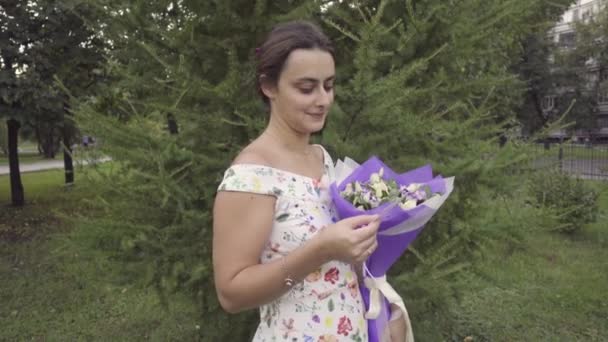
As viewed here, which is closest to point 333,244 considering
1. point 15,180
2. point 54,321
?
point 54,321

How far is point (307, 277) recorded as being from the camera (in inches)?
58.6

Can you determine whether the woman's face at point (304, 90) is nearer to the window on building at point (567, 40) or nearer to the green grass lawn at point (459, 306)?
the green grass lawn at point (459, 306)

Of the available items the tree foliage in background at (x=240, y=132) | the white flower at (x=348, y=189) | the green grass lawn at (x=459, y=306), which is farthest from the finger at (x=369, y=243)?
the green grass lawn at (x=459, y=306)

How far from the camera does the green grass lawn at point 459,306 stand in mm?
4535

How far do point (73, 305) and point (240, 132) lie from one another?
3.89m

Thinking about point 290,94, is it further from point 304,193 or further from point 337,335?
point 337,335

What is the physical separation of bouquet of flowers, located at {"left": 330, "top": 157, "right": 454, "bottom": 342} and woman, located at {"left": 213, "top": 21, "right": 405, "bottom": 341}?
0.16 ft

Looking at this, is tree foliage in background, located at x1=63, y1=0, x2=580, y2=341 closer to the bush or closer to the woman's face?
the woman's face

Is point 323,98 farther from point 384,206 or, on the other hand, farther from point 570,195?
point 570,195

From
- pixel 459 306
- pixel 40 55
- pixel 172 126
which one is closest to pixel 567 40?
pixel 40 55

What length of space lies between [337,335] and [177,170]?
1544 mm

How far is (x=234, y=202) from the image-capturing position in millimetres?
1331

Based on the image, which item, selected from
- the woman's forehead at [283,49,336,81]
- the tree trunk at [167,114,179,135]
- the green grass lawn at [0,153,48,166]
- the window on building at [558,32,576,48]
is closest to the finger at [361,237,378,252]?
the woman's forehead at [283,49,336,81]

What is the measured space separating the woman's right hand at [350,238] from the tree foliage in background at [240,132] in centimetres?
142
